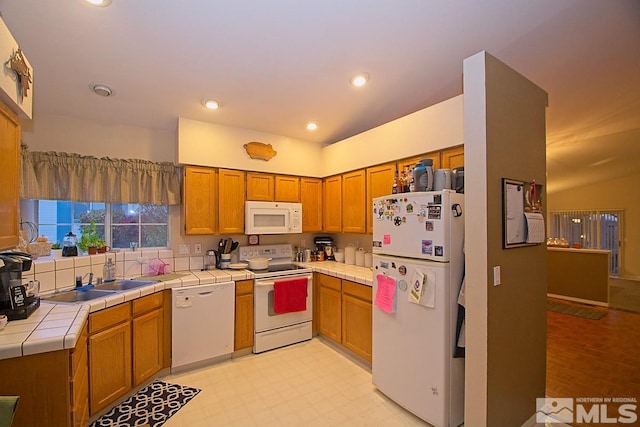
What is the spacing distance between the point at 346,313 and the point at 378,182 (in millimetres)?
1482

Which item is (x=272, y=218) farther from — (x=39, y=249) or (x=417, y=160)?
(x=39, y=249)

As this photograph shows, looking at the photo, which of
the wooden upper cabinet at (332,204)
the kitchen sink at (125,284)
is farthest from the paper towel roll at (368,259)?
the kitchen sink at (125,284)

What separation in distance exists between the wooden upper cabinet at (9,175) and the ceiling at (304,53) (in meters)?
0.59

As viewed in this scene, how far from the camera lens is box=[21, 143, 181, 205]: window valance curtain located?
275cm

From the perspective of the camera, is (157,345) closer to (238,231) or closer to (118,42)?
(238,231)

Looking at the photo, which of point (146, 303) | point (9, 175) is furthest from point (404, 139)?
point (9, 175)

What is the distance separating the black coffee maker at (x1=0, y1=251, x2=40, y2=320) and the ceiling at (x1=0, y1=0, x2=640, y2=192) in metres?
1.39

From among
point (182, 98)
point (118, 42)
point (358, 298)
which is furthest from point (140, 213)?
point (358, 298)

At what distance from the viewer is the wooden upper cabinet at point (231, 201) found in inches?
134

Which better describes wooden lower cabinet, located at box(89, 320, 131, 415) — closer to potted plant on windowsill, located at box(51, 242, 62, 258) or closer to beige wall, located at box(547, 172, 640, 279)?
potted plant on windowsill, located at box(51, 242, 62, 258)

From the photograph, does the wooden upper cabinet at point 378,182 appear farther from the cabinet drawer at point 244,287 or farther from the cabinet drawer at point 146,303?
the cabinet drawer at point 146,303

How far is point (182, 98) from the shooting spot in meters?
2.72

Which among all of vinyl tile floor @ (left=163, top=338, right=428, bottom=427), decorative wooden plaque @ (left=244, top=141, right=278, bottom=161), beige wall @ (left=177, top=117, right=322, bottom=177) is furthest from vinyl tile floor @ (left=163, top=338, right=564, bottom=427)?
decorative wooden plaque @ (left=244, top=141, right=278, bottom=161)
